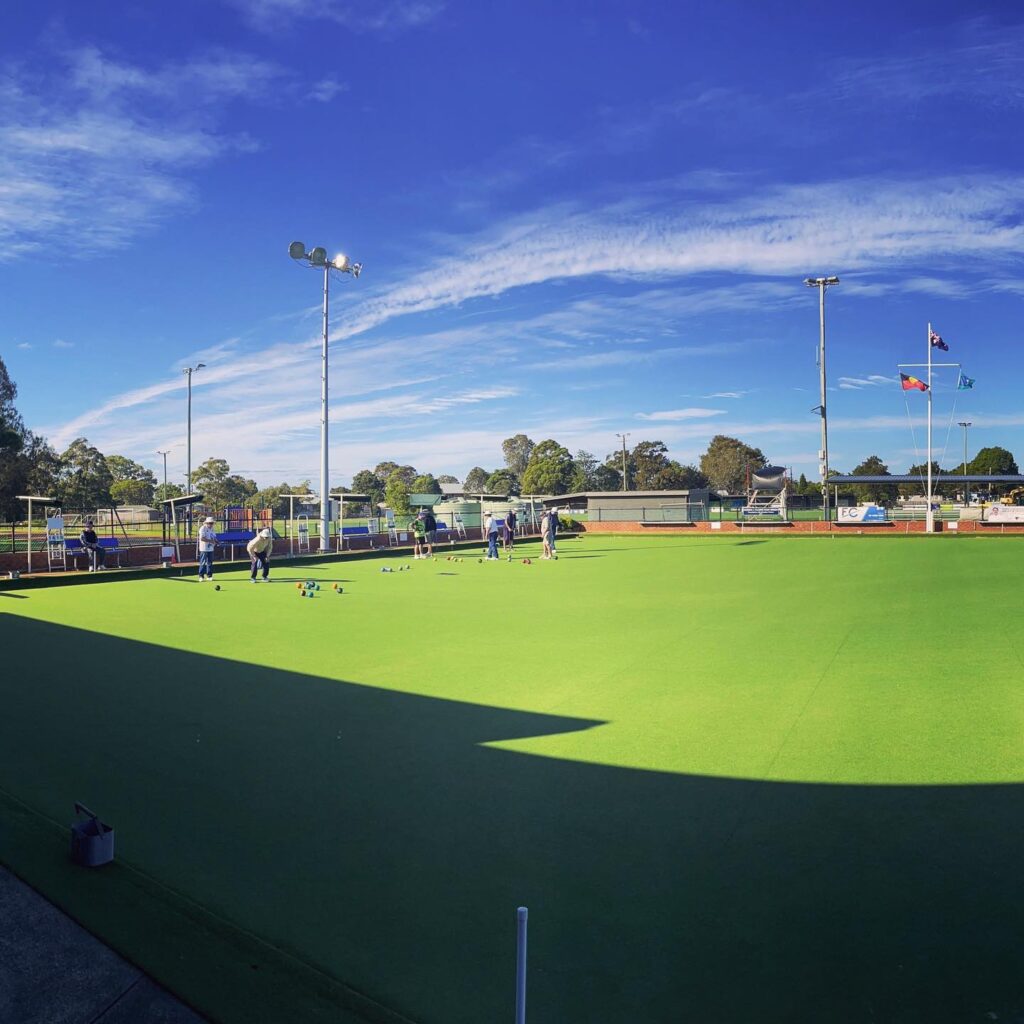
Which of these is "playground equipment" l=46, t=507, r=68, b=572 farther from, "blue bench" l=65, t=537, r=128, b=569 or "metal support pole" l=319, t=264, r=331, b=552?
"metal support pole" l=319, t=264, r=331, b=552

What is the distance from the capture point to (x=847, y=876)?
157 inches

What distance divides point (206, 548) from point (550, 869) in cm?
1796

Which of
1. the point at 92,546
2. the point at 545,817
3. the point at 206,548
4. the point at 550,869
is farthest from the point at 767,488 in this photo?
the point at 550,869

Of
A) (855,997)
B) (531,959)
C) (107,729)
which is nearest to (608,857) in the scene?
(531,959)

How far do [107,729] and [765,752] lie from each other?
16.9 ft

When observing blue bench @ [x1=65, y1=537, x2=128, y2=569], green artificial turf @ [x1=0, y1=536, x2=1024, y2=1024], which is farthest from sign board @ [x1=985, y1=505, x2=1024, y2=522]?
blue bench @ [x1=65, y1=537, x2=128, y2=569]

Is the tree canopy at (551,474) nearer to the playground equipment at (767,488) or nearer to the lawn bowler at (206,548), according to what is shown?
the playground equipment at (767,488)

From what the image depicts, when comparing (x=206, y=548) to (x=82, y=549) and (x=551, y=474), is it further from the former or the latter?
(x=551, y=474)

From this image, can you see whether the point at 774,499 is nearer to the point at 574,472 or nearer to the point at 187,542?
the point at 187,542

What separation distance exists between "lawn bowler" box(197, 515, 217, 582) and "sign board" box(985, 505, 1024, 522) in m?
39.5

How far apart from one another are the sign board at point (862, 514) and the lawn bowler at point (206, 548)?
3534cm

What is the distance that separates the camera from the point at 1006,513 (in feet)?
139

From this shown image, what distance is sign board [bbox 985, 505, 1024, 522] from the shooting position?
4200 centimetres

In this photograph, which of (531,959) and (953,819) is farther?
(953,819)
